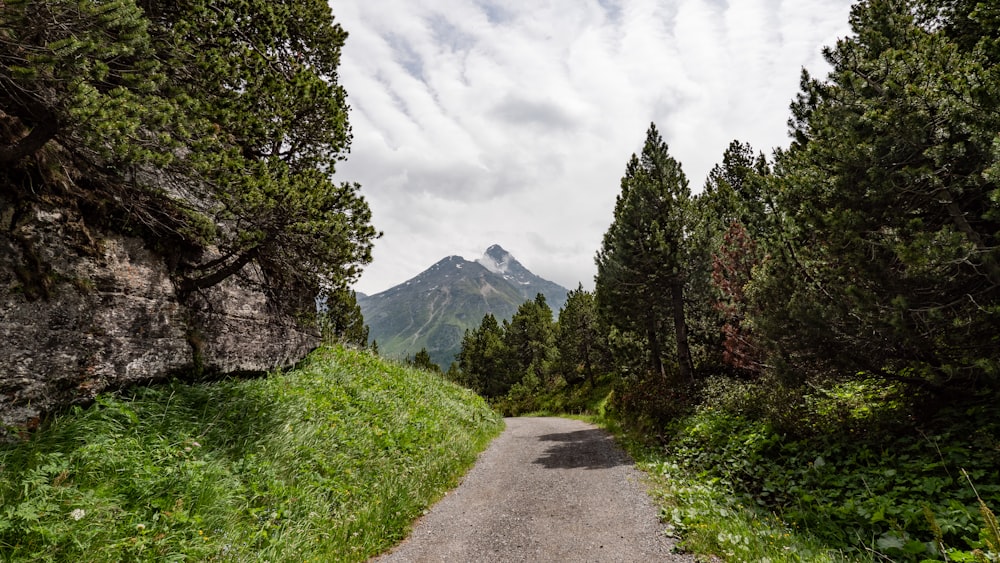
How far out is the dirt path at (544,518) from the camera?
18.2 ft

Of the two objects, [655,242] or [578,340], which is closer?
[655,242]

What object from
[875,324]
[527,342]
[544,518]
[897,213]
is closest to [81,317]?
[544,518]

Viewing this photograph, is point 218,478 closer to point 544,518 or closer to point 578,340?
point 544,518

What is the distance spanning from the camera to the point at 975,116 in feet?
17.0

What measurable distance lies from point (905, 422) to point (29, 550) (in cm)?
1211

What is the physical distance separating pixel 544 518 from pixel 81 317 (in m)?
7.85

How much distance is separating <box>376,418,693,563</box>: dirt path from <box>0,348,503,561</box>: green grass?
600mm

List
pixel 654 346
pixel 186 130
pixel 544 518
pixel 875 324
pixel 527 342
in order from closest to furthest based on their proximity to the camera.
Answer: pixel 186 130, pixel 875 324, pixel 544 518, pixel 654 346, pixel 527 342

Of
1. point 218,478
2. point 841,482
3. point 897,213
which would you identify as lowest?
point 841,482

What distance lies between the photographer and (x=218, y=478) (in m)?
5.14

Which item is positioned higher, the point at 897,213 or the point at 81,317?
the point at 897,213

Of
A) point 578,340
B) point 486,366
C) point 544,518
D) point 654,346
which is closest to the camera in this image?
point 544,518

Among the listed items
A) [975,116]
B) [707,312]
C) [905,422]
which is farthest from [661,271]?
[975,116]

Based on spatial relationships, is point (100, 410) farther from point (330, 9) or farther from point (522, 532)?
point (330, 9)
